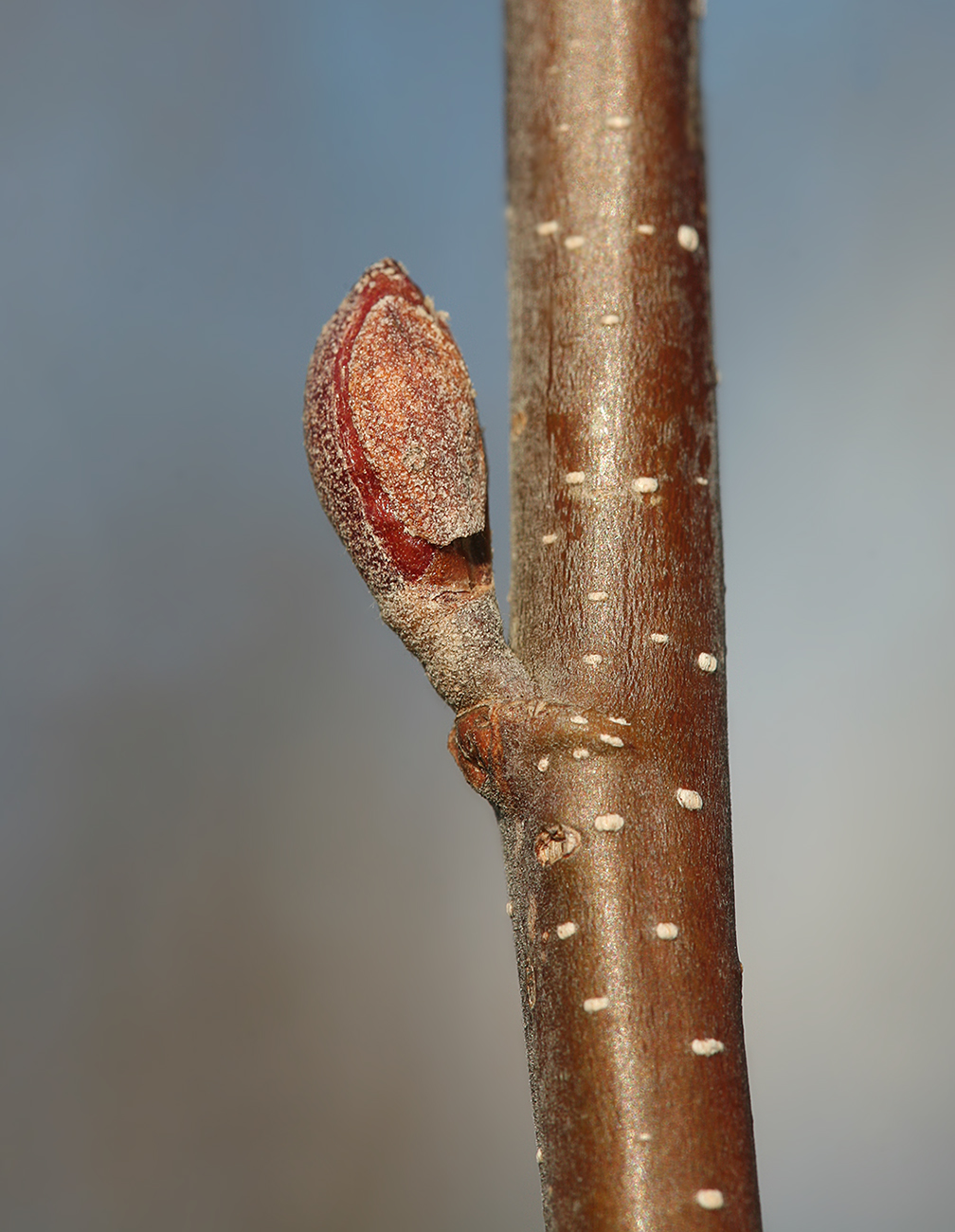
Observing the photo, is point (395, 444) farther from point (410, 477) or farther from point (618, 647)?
point (618, 647)

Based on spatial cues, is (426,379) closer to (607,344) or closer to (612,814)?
(607,344)

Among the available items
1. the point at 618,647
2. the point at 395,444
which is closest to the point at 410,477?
the point at 395,444

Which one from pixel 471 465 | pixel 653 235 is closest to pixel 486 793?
pixel 471 465

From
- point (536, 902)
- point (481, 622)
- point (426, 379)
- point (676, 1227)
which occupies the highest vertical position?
point (426, 379)
